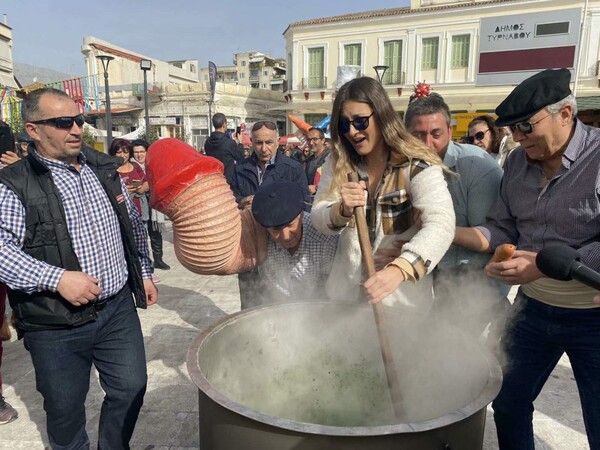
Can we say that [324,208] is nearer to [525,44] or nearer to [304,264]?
[304,264]

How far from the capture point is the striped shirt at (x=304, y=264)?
92.0 inches

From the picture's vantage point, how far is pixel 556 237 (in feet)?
5.38

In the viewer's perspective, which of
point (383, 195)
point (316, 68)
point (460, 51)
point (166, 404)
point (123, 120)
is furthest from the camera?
point (123, 120)

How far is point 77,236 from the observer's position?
196 centimetres

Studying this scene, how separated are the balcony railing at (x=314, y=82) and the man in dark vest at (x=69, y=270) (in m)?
25.1

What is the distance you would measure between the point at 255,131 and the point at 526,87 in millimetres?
3223

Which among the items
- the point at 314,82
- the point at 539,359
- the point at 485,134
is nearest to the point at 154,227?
the point at 485,134

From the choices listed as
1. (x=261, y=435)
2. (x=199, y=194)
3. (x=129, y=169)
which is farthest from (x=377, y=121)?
(x=129, y=169)

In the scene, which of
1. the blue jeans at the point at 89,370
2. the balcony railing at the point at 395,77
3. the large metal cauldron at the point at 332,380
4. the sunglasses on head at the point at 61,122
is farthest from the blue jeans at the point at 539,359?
the balcony railing at the point at 395,77

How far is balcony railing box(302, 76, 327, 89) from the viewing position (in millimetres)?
25734

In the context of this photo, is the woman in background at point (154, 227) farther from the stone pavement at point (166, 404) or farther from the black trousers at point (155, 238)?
the stone pavement at point (166, 404)

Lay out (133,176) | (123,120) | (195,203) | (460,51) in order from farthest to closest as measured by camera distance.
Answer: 1. (123,120)
2. (460,51)
3. (133,176)
4. (195,203)

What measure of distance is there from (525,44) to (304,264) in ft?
69.0

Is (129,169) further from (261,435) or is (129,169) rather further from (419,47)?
(419,47)
